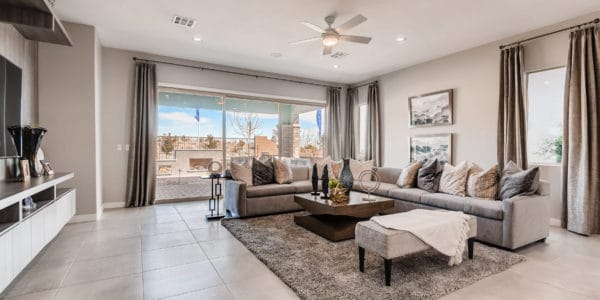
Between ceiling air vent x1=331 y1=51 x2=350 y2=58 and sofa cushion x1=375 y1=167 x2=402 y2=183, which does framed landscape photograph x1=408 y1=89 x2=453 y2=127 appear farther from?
ceiling air vent x1=331 y1=51 x2=350 y2=58

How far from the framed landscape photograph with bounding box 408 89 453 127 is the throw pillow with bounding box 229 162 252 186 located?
3657 mm

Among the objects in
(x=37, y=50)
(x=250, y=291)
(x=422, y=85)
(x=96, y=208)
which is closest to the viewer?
(x=250, y=291)

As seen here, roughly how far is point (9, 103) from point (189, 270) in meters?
2.68

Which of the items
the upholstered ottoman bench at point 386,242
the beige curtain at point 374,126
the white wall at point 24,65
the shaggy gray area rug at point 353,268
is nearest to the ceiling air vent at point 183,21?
the white wall at point 24,65

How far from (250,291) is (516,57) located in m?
4.99

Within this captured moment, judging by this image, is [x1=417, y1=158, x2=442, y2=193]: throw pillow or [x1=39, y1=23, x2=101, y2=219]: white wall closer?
[x1=39, y1=23, x2=101, y2=219]: white wall

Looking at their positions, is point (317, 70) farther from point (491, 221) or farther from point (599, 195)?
point (599, 195)

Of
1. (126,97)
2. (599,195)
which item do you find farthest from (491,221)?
(126,97)

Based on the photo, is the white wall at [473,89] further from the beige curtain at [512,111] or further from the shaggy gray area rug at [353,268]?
the shaggy gray area rug at [353,268]

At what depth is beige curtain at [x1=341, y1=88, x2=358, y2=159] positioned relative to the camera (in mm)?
7832

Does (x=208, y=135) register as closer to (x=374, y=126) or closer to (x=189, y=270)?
(x=374, y=126)

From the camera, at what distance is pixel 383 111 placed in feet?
22.8

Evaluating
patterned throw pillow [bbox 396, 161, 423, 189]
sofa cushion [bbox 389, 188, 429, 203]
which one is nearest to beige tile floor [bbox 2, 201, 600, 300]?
sofa cushion [bbox 389, 188, 429, 203]

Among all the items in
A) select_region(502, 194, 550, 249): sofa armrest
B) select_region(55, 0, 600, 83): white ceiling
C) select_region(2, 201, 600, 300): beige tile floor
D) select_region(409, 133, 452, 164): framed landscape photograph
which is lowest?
select_region(2, 201, 600, 300): beige tile floor
